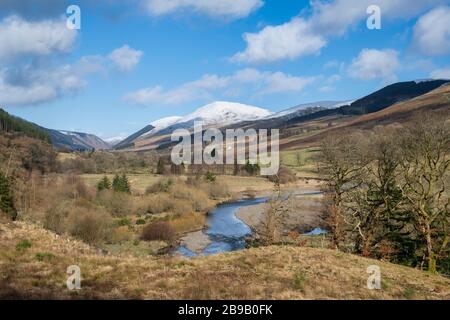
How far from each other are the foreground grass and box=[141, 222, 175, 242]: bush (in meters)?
52.2

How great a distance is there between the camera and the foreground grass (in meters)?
17.8

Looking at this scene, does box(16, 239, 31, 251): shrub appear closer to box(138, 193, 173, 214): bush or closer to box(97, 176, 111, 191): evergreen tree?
box(138, 193, 173, 214): bush

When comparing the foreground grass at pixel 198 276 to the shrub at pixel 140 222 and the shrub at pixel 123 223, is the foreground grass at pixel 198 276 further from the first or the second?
the shrub at pixel 140 222

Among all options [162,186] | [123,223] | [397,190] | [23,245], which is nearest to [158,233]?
[123,223]

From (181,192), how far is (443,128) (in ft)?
279

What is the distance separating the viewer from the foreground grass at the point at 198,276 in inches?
701

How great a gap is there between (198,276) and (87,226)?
167ft

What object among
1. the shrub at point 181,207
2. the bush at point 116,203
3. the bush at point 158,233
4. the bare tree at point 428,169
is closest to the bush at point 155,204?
the shrub at point 181,207

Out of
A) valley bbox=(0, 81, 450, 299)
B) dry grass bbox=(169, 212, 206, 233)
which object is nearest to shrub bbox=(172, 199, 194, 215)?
valley bbox=(0, 81, 450, 299)

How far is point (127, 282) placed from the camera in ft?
63.1

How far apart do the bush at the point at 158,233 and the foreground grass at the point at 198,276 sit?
171 feet

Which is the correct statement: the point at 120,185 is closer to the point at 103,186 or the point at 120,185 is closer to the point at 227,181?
the point at 103,186

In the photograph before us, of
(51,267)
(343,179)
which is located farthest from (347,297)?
(343,179)
